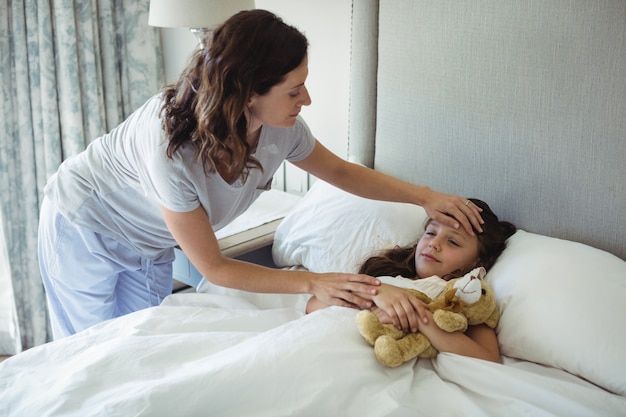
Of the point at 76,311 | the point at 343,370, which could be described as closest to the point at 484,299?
the point at 343,370

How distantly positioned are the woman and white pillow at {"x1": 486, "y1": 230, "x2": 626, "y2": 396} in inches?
7.7

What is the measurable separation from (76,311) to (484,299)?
1.10 metres

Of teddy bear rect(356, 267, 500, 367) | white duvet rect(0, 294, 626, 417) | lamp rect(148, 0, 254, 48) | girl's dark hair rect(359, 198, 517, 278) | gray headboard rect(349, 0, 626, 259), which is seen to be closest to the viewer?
white duvet rect(0, 294, 626, 417)

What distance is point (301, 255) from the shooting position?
1890 millimetres

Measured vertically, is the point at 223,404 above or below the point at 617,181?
below

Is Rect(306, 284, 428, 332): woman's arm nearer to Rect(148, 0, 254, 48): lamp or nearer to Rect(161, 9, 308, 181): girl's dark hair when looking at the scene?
Rect(161, 9, 308, 181): girl's dark hair

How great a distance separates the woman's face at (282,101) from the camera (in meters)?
1.32

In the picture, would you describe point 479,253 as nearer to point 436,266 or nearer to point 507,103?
point 436,266

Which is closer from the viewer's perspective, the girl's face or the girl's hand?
the girl's hand

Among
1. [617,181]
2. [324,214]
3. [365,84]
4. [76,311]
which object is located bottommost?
[76,311]

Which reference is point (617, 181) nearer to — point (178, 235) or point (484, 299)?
point (484, 299)

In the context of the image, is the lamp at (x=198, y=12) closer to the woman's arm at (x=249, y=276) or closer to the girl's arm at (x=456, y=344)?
the woman's arm at (x=249, y=276)

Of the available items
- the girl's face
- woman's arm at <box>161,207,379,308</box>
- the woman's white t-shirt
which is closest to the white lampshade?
the woman's white t-shirt

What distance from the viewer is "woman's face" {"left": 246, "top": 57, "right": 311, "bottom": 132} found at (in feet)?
4.34
